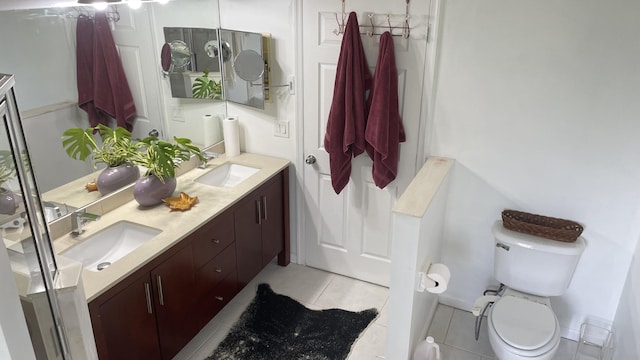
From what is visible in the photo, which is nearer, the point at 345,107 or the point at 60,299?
the point at 60,299

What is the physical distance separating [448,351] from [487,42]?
175cm

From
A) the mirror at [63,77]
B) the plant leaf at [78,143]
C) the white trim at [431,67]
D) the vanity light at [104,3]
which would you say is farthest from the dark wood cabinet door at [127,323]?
the white trim at [431,67]

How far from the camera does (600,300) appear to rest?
2.72 m

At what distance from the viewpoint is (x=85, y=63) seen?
92.7 inches

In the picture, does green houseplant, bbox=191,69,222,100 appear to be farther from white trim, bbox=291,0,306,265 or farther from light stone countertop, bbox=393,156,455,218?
light stone countertop, bbox=393,156,455,218

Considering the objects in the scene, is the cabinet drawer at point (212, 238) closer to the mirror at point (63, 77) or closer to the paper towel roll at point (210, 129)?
the mirror at point (63, 77)

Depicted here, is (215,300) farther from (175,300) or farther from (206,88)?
(206,88)

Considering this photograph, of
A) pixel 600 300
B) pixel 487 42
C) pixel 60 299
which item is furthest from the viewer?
pixel 600 300

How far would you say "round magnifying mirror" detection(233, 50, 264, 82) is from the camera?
305 centimetres

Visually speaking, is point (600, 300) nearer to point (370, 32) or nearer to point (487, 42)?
point (487, 42)

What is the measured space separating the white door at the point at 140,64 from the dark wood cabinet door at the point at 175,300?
83 centimetres

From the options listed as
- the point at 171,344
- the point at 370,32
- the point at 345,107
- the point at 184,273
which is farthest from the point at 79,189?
the point at 370,32

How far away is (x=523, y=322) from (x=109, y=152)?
2.31 m

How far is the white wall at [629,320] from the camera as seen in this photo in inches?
89.3
